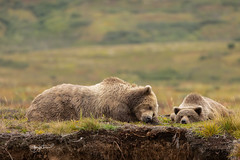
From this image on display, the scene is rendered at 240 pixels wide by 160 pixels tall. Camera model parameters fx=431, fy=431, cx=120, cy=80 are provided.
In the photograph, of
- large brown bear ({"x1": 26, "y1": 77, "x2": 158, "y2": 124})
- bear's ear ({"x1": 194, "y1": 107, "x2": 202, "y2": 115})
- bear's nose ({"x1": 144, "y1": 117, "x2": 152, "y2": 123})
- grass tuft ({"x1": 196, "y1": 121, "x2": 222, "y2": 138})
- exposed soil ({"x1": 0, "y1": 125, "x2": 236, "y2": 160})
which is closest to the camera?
exposed soil ({"x1": 0, "y1": 125, "x2": 236, "y2": 160})

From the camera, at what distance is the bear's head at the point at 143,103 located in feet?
38.5

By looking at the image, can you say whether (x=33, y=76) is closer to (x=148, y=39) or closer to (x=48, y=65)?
(x=48, y=65)

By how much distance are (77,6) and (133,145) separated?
157612mm

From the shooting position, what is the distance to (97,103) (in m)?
12.3

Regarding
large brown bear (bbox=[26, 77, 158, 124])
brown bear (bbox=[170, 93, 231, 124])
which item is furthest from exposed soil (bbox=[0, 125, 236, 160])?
brown bear (bbox=[170, 93, 231, 124])

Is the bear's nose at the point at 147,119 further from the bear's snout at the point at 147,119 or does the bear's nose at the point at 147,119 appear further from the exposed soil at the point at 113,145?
the exposed soil at the point at 113,145

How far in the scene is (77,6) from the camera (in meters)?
164

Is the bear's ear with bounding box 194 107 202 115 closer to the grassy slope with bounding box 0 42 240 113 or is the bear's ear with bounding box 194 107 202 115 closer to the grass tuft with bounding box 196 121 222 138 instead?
the grass tuft with bounding box 196 121 222 138

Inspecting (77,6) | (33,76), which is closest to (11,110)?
(33,76)

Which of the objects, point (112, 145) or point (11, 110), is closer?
point (112, 145)

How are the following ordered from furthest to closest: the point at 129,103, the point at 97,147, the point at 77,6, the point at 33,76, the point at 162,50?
1. the point at 77,6
2. the point at 162,50
3. the point at 33,76
4. the point at 129,103
5. the point at 97,147

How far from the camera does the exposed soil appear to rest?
945 cm

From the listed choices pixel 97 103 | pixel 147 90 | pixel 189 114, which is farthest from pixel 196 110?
pixel 97 103

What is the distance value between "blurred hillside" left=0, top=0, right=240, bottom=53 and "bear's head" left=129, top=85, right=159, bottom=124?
98.5m
